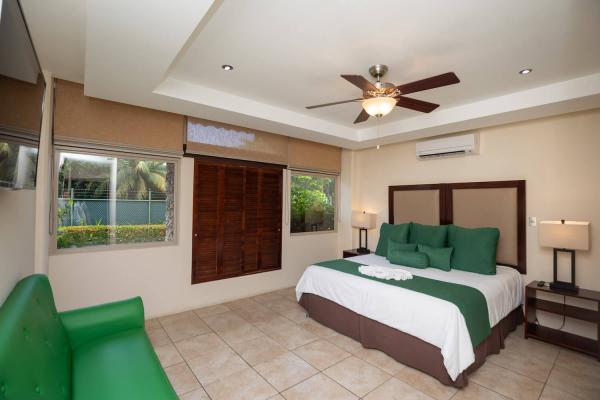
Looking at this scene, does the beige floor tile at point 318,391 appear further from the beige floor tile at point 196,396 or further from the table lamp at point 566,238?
the table lamp at point 566,238

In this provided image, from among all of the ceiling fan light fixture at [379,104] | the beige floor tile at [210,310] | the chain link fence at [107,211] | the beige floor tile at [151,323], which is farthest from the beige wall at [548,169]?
the beige floor tile at [151,323]

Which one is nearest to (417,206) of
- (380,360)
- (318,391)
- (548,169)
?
(548,169)

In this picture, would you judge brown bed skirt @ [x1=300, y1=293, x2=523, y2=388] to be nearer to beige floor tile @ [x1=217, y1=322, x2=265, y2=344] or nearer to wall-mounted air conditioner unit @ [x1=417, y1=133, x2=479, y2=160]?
beige floor tile @ [x1=217, y1=322, x2=265, y2=344]

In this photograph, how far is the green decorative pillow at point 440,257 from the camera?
11.0 feet

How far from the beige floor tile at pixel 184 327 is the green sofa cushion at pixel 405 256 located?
2354 mm

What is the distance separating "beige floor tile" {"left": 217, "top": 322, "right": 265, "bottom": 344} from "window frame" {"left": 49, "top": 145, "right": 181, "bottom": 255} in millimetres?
1280

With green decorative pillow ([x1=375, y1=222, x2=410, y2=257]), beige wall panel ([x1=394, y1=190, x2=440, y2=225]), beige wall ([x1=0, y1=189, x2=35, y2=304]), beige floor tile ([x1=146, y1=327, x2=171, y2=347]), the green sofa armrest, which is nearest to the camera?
beige wall ([x1=0, y1=189, x2=35, y2=304])

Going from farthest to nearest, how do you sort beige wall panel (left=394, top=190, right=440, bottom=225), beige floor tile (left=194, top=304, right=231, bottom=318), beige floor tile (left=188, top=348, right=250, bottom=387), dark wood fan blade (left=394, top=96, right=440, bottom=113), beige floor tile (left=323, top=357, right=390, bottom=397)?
beige wall panel (left=394, top=190, right=440, bottom=225)
beige floor tile (left=194, top=304, right=231, bottom=318)
dark wood fan blade (left=394, top=96, right=440, bottom=113)
beige floor tile (left=188, top=348, right=250, bottom=387)
beige floor tile (left=323, top=357, right=390, bottom=397)

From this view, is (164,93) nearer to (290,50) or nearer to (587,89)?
(290,50)

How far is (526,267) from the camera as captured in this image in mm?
3443

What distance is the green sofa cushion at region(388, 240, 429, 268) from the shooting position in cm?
341

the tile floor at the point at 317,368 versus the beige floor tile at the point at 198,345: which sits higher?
the beige floor tile at the point at 198,345

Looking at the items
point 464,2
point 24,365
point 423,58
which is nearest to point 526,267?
point 423,58

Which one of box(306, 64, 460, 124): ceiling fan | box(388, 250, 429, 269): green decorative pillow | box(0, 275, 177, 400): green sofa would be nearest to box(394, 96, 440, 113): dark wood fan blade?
box(306, 64, 460, 124): ceiling fan
